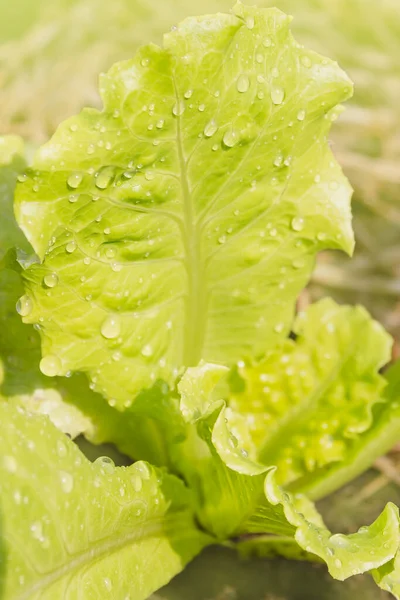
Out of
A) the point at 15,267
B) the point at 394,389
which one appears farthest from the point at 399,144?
the point at 15,267

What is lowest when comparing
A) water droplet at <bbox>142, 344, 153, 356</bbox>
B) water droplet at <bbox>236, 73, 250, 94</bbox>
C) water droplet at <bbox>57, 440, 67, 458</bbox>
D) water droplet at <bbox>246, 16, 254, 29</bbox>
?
water droplet at <bbox>142, 344, 153, 356</bbox>

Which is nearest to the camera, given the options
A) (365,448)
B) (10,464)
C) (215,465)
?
(10,464)

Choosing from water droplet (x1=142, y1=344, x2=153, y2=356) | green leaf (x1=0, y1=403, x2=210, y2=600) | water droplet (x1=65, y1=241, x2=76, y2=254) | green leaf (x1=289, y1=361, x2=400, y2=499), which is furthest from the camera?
green leaf (x1=289, y1=361, x2=400, y2=499)

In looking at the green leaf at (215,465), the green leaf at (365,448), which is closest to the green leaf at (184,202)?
the green leaf at (215,465)

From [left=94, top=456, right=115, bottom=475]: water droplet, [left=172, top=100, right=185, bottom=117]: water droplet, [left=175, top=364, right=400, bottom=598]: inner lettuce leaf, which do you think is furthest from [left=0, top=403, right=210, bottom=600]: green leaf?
[left=172, top=100, right=185, bottom=117]: water droplet

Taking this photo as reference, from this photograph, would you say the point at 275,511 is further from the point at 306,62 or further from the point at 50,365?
the point at 306,62

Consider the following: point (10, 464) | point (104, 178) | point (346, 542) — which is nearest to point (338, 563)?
point (346, 542)

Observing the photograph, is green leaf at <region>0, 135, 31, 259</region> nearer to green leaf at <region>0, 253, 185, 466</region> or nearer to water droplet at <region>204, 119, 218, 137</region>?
green leaf at <region>0, 253, 185, 466</region>
